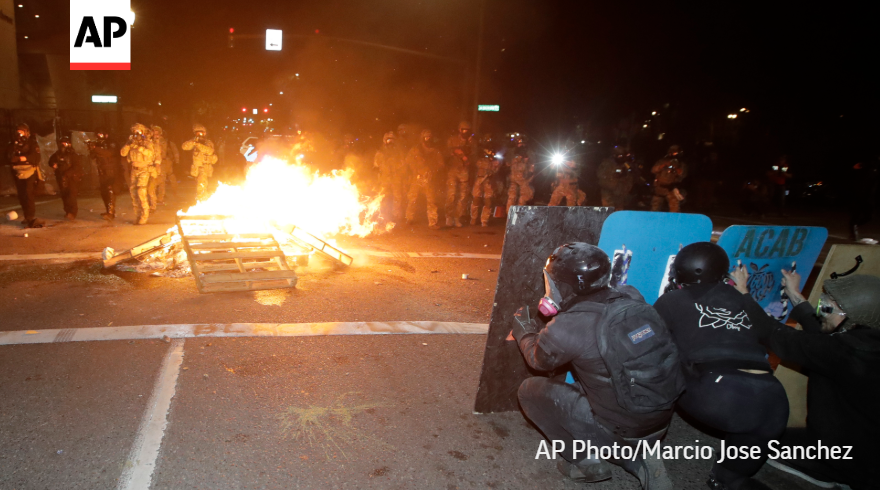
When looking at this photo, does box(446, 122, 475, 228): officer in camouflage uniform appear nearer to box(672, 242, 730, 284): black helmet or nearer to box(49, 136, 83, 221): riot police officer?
box(49, 136, 83, 221): riot police officer

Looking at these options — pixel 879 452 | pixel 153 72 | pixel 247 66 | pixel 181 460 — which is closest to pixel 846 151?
pixel 879 452

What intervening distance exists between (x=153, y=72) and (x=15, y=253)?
2724 cm

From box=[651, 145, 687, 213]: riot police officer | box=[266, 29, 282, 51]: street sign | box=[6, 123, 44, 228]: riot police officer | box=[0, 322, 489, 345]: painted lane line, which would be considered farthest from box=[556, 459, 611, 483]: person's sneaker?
box=[266, 29, 282, 51]: street sign

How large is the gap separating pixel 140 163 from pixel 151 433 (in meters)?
8.81

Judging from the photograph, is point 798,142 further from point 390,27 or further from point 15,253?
point 15,253

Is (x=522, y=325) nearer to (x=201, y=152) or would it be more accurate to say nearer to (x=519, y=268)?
(x=519, y=268)

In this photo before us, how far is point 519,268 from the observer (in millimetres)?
3266

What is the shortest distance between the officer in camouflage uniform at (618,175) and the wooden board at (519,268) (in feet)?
32.4

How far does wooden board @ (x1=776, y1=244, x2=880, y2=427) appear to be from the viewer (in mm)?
3250

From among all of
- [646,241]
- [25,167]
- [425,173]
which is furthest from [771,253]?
[25,167]

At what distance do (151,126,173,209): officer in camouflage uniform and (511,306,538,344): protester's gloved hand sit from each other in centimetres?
1023

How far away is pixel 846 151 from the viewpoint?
22969mm

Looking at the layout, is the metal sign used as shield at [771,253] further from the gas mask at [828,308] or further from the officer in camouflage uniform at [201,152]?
the officer in camouflage uniform at [201,152]

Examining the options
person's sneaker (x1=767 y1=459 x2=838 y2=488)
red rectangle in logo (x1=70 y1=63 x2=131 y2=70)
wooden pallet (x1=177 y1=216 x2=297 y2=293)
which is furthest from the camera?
red rectangle in logo (x1=70 y1=63 x2=131 y2=70)
